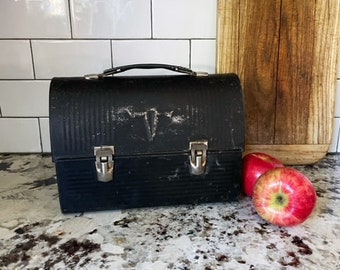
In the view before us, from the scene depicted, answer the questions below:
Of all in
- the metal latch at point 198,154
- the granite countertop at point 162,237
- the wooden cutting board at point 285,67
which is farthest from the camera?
the wooden cutting board at point 285,67

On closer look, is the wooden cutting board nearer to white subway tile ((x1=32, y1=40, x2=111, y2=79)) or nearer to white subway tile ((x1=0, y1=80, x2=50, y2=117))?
white subway tile ((x1=32, y1=40, x2=111, y2=79))

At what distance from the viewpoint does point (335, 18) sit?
0.80m

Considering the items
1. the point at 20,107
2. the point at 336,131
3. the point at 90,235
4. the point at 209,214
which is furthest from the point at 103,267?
the point at 336,131

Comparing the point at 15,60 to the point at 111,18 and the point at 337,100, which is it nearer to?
the point at 111,18

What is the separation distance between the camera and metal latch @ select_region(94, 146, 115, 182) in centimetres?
63

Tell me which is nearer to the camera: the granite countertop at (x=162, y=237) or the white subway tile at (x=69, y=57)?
the granite countertop at (x=162, y=237)

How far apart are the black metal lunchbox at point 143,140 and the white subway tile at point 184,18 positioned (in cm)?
21

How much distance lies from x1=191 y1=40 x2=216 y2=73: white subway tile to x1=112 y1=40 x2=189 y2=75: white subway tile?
2cm

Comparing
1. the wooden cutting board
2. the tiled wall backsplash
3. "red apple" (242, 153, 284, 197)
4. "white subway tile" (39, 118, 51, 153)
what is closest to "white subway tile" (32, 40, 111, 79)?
the tiled wall backsplash

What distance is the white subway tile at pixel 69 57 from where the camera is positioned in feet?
2.78

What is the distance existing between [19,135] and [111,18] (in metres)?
0.37

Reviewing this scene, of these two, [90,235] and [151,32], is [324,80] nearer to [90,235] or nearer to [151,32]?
[151,32]

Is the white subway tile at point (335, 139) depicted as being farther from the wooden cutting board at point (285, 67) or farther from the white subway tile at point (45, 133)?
the white subway tile at point (45, 133)

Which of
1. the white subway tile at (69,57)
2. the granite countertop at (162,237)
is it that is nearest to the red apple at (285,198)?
the granite countertop at (162,237)
